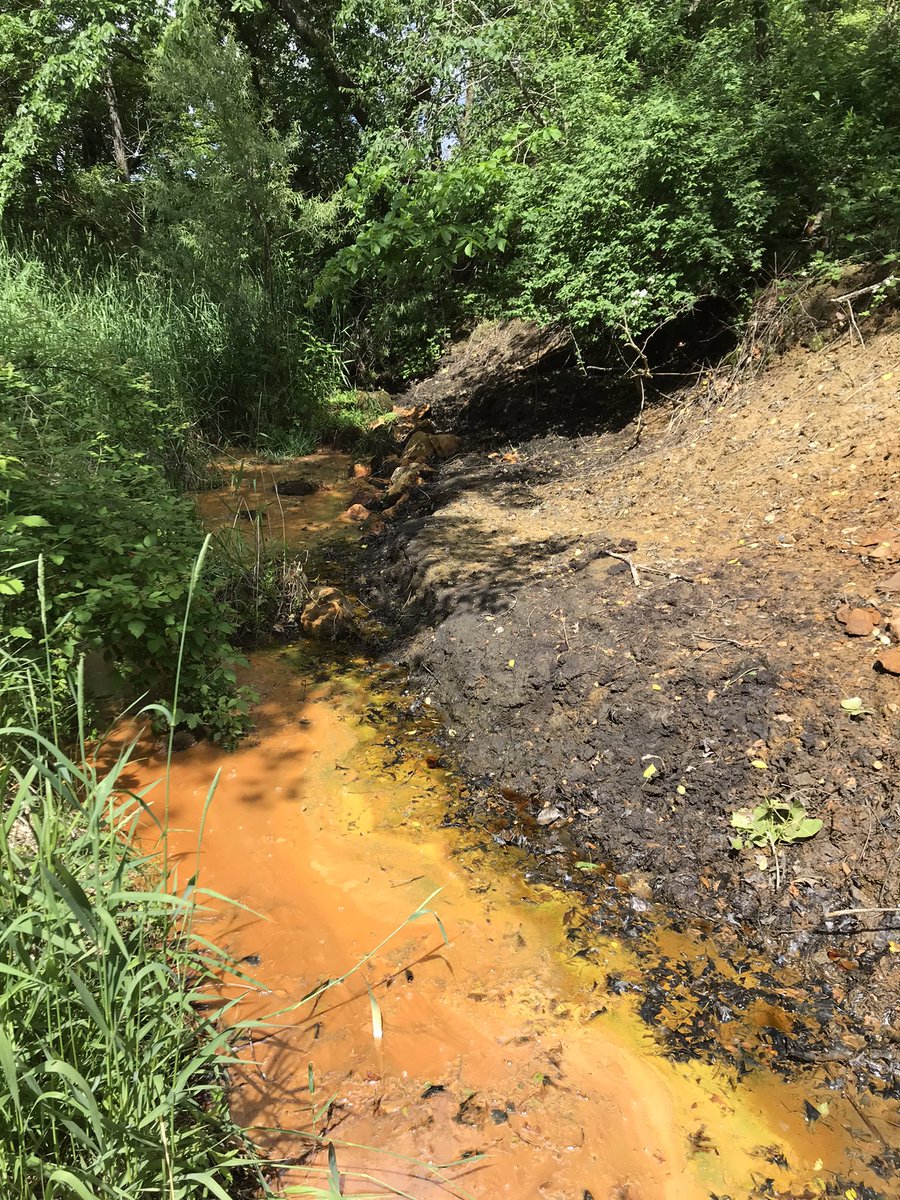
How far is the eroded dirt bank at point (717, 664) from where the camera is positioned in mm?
Answer: 2139

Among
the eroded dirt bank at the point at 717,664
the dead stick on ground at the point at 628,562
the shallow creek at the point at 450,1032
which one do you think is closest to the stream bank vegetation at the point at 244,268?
A: the shallow creek at the point at 450,1032

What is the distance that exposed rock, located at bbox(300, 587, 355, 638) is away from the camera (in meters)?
4.08

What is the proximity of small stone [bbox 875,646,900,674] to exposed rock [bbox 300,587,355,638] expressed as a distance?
273 centimetres

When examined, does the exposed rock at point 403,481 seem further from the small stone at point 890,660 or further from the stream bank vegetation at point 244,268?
the small stone at point 890,660

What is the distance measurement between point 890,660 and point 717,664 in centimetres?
60

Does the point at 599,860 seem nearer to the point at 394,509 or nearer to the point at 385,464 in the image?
the point at 394,509

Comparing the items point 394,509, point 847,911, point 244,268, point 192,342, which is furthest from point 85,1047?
point 244,268

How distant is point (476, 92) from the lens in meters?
6.91

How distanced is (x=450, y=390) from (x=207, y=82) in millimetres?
4076

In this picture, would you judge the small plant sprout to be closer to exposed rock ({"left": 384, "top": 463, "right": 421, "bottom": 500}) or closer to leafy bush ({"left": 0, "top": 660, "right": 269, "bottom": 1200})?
leafy bush ({"left": 0, "top": 660, "right": 269, "bottom": 1200})

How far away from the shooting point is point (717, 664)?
2781 millimetres

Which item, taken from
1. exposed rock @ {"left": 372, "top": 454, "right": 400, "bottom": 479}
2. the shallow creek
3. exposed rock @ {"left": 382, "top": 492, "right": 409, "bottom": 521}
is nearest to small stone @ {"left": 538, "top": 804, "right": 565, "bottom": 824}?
the shallow creek

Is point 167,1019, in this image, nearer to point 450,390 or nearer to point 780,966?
point 780,966

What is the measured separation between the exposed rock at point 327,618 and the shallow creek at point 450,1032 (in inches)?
47.8
